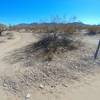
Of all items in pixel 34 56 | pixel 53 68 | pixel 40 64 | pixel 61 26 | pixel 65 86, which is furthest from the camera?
pixel 61 26

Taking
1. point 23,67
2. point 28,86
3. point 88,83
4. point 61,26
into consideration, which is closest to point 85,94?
point 88,83

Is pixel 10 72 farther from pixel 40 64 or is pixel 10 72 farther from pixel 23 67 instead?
pixel 40 64

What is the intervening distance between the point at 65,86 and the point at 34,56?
3.68 metres

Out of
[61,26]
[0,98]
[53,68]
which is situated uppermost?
[61,26]

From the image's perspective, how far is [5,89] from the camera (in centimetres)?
571

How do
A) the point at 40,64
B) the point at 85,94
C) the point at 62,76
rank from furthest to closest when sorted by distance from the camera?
the point at 40,64 < the point at 62,76 < the point at 85,94

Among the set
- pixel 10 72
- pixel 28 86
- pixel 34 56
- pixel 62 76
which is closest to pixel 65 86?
pixel 62 76

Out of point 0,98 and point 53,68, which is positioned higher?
point 53,68

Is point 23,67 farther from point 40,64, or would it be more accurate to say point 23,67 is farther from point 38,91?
point 38,91

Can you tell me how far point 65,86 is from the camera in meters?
5.68

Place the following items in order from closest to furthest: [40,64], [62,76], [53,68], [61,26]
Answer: [62,76] → [53,68] → [40,64] → [61,26]

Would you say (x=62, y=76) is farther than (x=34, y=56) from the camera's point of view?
No

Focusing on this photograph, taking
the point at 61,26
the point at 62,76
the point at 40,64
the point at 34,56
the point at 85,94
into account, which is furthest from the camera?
the point at 61,26

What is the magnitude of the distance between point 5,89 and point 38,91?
1.26 meters
